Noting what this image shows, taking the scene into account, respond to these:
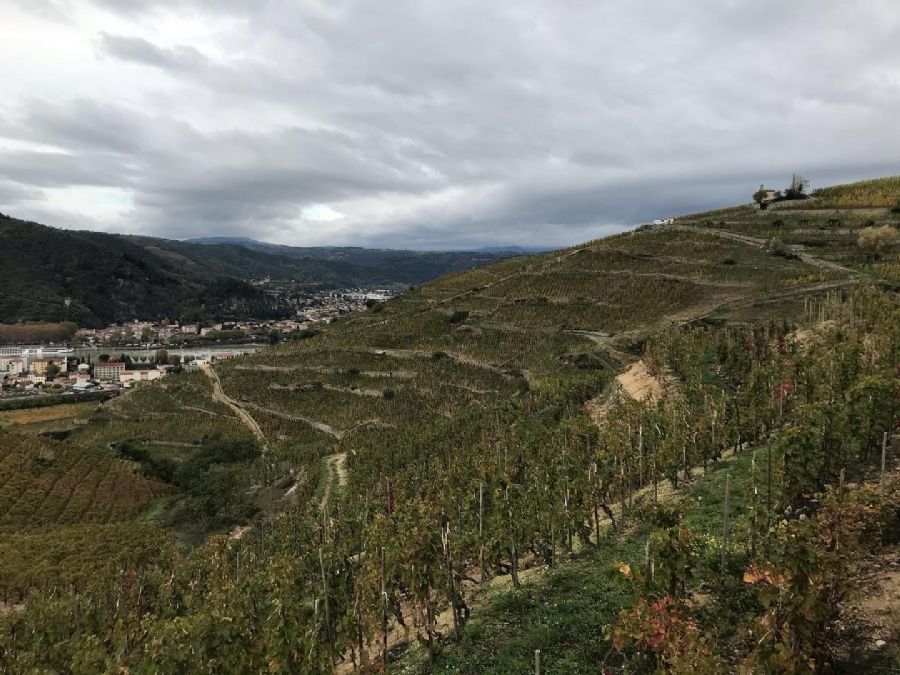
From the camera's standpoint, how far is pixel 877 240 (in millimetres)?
64812

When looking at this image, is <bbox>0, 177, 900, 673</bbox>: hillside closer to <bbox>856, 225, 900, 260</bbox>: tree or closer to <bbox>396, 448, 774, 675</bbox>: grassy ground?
<bbox>396, 448, 774, 675</bbox>: grassy ground

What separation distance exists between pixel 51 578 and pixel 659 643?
34700 mm

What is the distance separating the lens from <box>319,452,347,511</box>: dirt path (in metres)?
37.3

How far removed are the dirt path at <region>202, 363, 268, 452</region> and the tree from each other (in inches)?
3152

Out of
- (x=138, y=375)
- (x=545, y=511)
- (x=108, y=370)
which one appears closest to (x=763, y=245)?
(x=545, y=511)

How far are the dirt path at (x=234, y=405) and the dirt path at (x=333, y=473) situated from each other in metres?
15.4

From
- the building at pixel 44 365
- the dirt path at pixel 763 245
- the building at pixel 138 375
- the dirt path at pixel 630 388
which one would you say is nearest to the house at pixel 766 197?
the dirt path at pixel 763 245

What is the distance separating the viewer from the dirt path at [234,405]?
205ft

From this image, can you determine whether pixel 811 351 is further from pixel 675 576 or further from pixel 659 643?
pixel 659 643

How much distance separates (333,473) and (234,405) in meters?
36.8

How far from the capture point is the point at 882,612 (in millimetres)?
8453

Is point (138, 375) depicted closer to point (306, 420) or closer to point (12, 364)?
point (12, 364)

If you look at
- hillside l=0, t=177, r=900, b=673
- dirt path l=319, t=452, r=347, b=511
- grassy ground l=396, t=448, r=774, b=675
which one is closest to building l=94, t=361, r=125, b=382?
hillside l=0, t=177, r=900, b=673

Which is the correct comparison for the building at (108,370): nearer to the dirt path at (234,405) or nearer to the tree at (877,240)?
the dirt path at (234,405)
